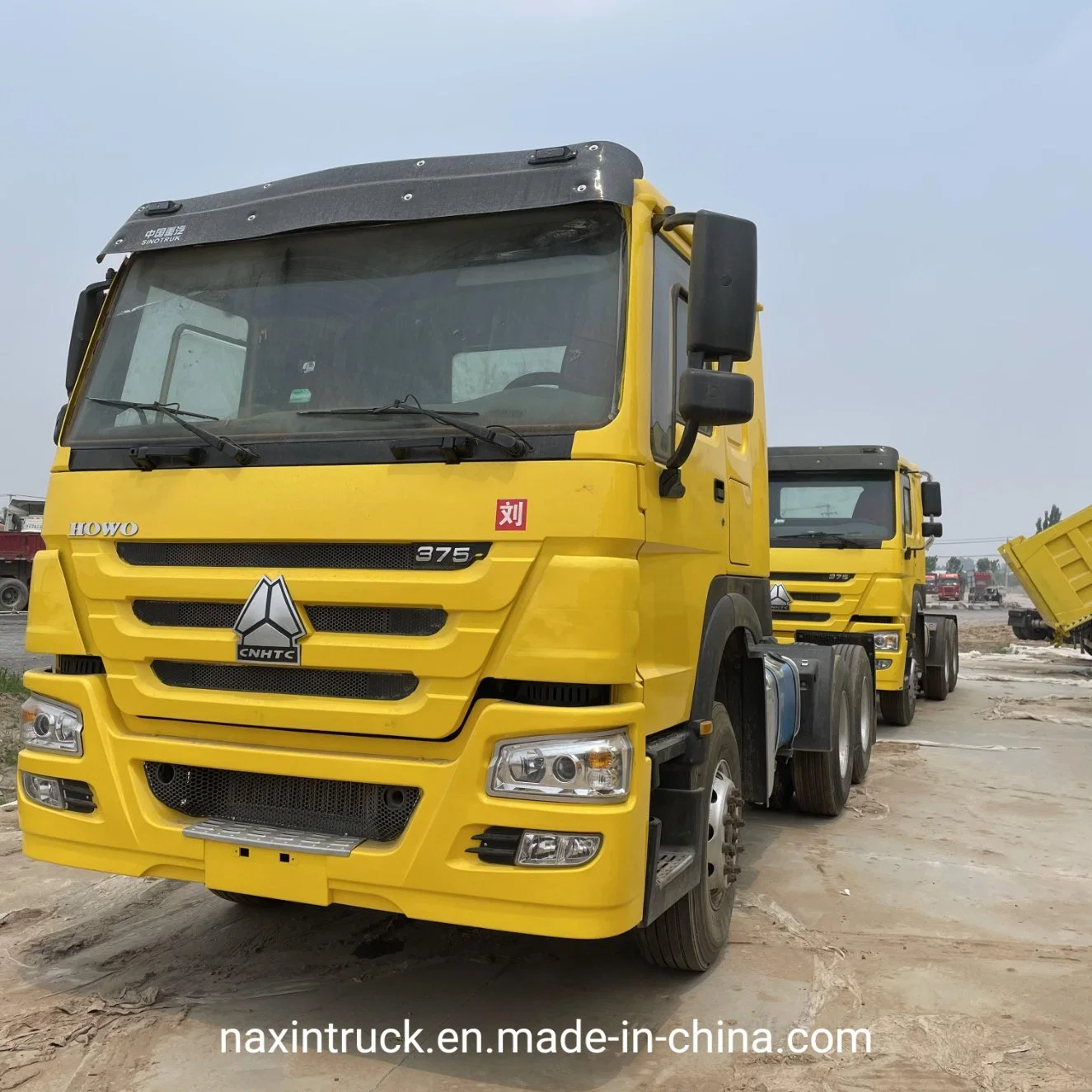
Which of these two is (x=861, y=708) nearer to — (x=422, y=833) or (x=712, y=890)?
(x=712, y=890)

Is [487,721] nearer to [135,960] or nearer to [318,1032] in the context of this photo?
[318,1032]

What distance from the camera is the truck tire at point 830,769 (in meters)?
6.38

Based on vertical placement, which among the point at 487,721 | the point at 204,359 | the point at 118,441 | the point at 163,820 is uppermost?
the point at 204,359

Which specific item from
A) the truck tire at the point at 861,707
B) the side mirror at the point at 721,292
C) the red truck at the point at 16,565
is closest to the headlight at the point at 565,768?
the side mirror at the point at 721,292

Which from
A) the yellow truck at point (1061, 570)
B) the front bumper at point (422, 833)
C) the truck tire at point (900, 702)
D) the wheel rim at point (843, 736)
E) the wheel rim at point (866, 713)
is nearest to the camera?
the front bumper at point (422, 833)

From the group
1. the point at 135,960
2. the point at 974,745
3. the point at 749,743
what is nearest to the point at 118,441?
the point at 135,960

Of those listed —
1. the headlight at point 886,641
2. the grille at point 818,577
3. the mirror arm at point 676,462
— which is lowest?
the headlight at point 886,641

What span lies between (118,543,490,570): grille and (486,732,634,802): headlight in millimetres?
569

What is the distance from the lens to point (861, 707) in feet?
24.6

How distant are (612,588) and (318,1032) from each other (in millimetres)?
1792

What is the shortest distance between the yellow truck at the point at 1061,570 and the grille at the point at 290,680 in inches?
552

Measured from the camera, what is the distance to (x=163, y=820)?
3402 millimetres

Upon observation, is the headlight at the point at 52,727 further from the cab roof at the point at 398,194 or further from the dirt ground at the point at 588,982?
the cab roof at the point at 398,194

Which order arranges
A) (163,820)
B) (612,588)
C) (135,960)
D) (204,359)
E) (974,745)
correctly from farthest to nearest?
(974,745), (135,960), (204,359), (163,820), (612,588)
